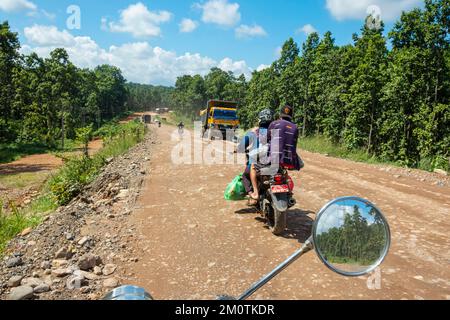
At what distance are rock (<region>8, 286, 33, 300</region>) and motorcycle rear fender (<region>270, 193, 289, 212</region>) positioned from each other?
A: 3.45 m

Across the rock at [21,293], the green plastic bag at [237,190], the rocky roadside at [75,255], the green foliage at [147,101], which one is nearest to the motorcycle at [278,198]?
the green plastic bag at [237,190]

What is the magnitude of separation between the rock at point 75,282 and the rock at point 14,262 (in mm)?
1296

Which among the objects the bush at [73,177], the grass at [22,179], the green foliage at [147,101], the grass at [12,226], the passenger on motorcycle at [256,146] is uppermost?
the green foliage at [147,101]

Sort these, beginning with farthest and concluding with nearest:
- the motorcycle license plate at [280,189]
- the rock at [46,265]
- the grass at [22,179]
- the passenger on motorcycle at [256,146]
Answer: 1. the grass at [22,179]
2. the passenger on motorcycle at [256,146]
3. the motorcycle license plate at [280,189]
4. the rock at [46,265]

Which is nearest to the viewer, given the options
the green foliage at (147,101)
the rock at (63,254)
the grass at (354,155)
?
the rock at (63,254)

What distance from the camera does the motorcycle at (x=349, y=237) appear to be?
200 cm

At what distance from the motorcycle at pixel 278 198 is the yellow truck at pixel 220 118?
71.4ft

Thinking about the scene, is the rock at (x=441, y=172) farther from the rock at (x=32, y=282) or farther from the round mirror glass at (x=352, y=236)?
the rock at (x=32, y=282)

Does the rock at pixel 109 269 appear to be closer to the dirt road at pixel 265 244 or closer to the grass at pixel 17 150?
the dirt road at pixel 265 244

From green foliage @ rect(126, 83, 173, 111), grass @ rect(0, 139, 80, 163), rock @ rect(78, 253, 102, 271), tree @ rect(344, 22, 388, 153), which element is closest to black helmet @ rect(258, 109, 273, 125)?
rock @ rect(78, 253, 102, 271)

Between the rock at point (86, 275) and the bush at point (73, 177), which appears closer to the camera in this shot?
the rock at point (86, 275)

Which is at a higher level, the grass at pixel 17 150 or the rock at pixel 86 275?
the rock at pixel 86 275
